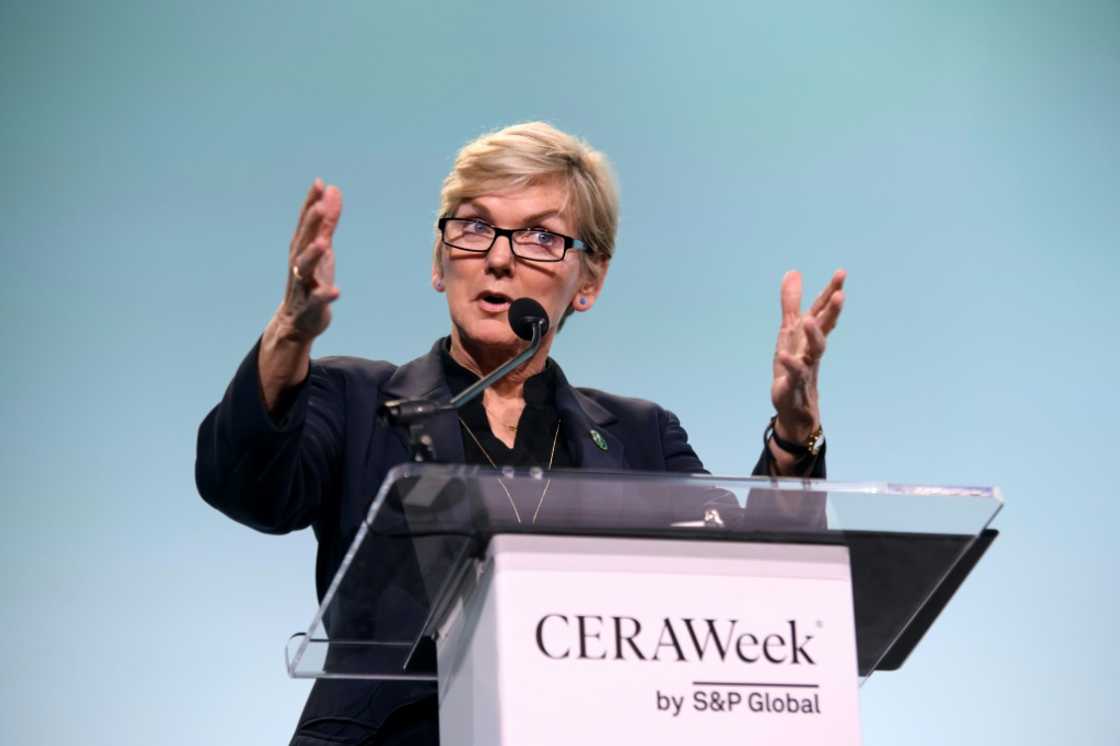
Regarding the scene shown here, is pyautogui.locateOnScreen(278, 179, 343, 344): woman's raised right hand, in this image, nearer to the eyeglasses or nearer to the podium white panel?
the podium white panel

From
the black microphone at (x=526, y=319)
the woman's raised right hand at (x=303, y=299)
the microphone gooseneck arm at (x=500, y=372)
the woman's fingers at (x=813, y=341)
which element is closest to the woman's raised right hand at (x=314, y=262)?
the woman's raised right hand at (x=303, y=299)

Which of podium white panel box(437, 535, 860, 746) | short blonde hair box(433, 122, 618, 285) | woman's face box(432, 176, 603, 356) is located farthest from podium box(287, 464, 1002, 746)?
short blonde hair box(433, 122, 618, 285)

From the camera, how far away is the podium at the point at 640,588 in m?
1.23

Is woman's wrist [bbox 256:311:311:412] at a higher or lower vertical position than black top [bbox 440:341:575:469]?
→ lower

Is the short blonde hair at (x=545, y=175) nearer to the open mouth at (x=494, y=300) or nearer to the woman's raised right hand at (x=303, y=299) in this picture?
the open mouth at (x=494, y=300)

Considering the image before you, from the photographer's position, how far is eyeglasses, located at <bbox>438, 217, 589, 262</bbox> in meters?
2.20

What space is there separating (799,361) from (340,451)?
65 cm

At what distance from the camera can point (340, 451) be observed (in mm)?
1931

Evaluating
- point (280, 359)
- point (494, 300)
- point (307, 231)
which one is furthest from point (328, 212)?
point (494, 300)

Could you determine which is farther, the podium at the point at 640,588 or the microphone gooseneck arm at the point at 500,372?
the microphone gooseneck arm at the point at 500,372

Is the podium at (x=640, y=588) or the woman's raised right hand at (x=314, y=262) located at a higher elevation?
the woman's raised right hand at (x=314, y=262)

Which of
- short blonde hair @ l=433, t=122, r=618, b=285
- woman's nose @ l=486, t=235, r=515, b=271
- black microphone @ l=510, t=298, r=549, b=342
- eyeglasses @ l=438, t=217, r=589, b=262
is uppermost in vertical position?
short blonde hair @ l=433, t=122, r=618, b=285

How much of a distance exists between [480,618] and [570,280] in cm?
108

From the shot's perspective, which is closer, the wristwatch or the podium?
the podium
